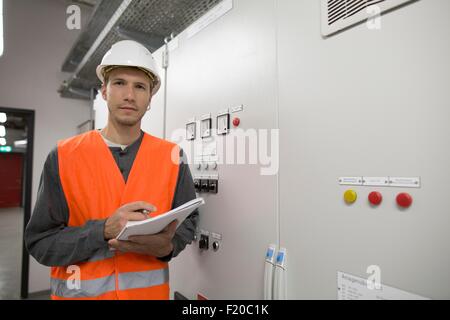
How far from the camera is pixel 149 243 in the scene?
0.99m

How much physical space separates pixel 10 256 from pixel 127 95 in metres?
5.18

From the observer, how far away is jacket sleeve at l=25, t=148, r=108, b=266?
0.97m

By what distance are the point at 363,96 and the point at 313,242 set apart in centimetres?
51

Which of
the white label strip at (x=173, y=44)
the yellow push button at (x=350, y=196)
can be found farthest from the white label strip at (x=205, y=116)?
the yellow push button at (x=350, y=196)

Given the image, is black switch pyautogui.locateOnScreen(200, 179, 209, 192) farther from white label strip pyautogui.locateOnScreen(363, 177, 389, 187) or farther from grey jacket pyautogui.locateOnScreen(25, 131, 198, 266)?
white label strip pyautogui.locateOnScreen(363, 177, 389, 187)

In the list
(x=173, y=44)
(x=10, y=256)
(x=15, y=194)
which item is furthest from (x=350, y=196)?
(x=15, y=194)

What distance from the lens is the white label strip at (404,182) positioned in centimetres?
70

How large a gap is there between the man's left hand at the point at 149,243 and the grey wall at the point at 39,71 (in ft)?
10.1

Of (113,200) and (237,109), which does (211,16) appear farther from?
(113,200)

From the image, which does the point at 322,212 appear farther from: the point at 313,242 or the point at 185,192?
the point at 185,192

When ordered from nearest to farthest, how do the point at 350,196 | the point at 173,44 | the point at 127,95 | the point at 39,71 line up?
the point at 350,196 < the point at 127,95 < the point at 173,44 < the point at 39,71

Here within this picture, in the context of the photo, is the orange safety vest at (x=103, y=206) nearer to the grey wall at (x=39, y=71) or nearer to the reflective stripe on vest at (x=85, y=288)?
the reflective stripe on vest at (x=85, y=288)

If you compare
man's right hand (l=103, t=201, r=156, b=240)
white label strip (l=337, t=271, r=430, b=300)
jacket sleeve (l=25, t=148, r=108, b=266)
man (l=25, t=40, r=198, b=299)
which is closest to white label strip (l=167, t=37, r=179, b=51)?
man (l=25, t=40, r=198, b=299)
